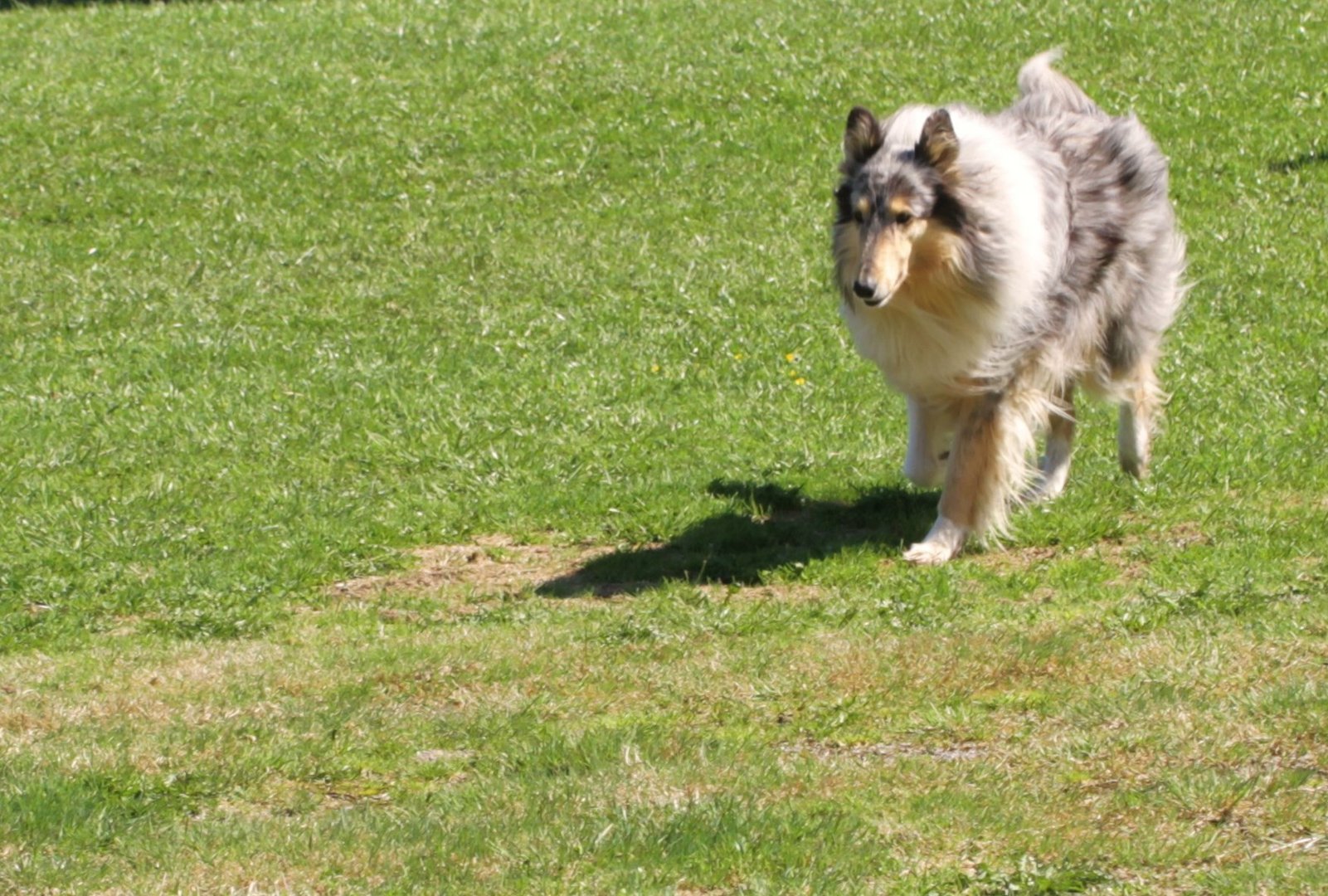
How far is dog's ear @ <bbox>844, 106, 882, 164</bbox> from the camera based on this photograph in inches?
321

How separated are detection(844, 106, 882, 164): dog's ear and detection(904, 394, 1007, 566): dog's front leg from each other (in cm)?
135

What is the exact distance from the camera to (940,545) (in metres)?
8.70

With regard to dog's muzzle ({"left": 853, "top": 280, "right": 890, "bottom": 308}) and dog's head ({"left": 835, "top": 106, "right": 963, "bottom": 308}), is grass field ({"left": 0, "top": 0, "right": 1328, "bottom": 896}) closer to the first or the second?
dog's muzzle ({"left": 853, "top": 280, "right": 890, "bottom": 308})

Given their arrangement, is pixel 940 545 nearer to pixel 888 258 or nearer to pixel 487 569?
pixel 888 258

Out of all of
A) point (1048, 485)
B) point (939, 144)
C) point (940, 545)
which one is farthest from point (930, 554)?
point (939, 144)

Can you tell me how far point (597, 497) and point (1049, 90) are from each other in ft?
11.1

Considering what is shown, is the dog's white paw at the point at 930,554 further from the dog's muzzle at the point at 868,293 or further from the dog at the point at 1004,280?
the dog's muzzle at the point at 868,293

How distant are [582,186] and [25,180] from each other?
18.1 ft

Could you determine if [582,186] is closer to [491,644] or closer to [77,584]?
[77,584]

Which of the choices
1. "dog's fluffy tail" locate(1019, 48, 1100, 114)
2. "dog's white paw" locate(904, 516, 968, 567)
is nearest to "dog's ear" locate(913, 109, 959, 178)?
"dog's fluffy tail" locate(1019, 48, 1100, 114)

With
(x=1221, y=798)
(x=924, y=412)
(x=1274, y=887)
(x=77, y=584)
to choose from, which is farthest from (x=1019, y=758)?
(x=77, y=584)

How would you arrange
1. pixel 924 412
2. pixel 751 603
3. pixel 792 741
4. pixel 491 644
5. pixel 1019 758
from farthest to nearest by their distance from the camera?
pixel 924 412
pixel 751 603
pixel 491 644
pixel 792 741
pixel 1019 758

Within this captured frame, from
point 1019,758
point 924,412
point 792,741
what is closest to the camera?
point 1019,758

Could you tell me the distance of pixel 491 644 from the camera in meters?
7.52
